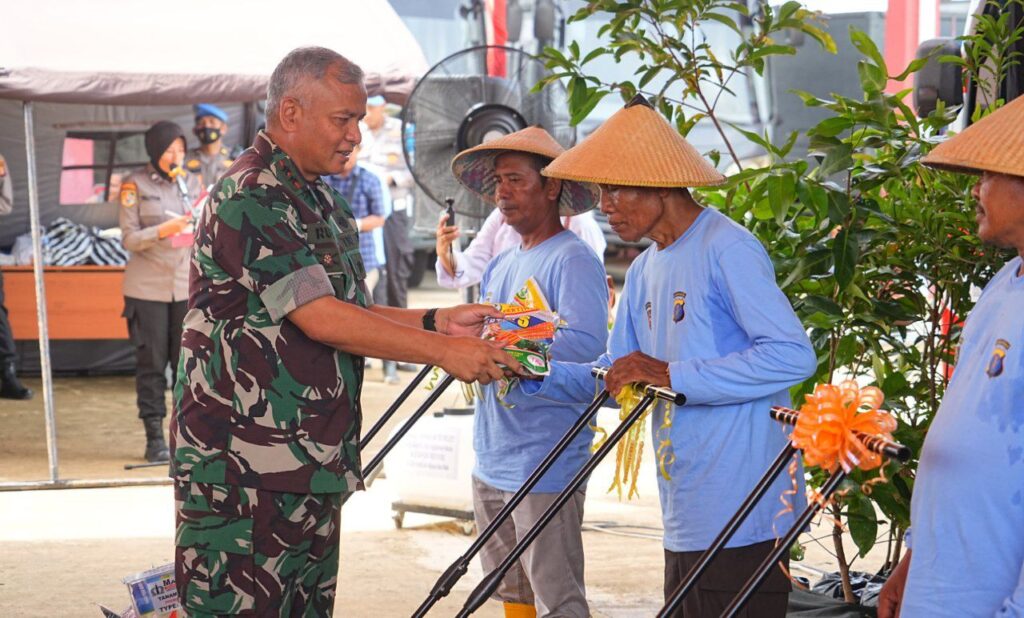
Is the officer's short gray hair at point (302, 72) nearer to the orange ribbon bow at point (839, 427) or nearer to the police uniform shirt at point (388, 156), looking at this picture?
the orange ribbon bow at point (839, 427)

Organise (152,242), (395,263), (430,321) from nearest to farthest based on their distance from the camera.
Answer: (430,321) < (152,242) < (395,263)

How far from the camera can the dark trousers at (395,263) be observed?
12547mm

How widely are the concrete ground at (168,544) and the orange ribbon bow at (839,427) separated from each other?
2.73 meters

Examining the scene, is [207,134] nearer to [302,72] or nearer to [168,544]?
[168,544]

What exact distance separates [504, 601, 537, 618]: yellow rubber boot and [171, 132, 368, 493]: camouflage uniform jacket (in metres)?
1.57

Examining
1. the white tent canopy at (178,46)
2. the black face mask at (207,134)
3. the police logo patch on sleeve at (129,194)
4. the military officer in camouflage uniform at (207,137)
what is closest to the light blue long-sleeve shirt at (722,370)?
the white tent canopy at (178,46)

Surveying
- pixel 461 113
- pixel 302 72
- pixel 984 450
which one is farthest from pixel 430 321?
pixel 461 113

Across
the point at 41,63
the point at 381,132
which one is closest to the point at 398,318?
the point at 41,63

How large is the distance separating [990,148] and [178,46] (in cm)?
648

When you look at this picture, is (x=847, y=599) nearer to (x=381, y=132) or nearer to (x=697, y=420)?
(x=697, y=420)

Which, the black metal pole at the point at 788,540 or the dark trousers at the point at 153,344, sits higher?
the black metal pole at the point at 788,540

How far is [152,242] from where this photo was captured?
29.8ft

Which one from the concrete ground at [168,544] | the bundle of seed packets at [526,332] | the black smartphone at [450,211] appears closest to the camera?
the bundle of seed packets at [526,332]

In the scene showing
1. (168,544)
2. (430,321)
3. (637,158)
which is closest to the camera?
(637,158)
